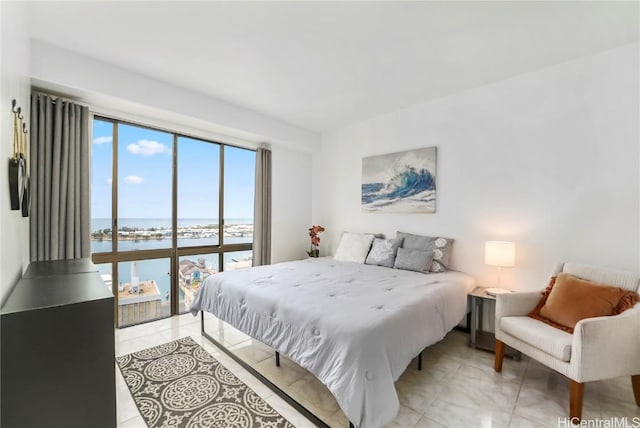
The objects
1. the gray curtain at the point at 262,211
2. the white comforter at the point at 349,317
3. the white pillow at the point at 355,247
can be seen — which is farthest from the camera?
the gray curtain at the point at 262,211

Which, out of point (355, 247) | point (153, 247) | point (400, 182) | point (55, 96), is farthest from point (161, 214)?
point (400, 182)

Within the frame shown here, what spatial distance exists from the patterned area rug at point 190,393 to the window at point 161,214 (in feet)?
3.48

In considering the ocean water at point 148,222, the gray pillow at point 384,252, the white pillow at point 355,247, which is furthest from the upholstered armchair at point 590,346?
the ocean water at point 148,222

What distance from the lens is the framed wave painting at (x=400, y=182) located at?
A: 11.5 ft

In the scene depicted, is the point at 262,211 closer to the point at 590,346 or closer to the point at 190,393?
the point at 190,393

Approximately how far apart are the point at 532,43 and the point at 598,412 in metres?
2.77

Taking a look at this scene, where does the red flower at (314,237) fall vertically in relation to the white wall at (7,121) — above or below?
below

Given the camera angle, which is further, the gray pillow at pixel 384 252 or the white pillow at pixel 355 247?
the white pillow at pixel 355 247

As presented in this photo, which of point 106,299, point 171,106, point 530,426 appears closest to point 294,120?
point 171,106

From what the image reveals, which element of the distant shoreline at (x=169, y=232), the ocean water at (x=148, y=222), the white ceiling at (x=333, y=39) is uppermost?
the white ceiling at (x=333, y=39)

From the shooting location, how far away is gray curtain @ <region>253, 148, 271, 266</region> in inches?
169

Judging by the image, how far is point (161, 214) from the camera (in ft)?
11.6

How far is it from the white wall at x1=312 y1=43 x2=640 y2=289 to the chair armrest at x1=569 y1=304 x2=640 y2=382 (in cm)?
82

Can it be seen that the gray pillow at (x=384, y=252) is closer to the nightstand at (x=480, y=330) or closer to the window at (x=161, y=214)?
the nightstand at (x=480, y=330)
